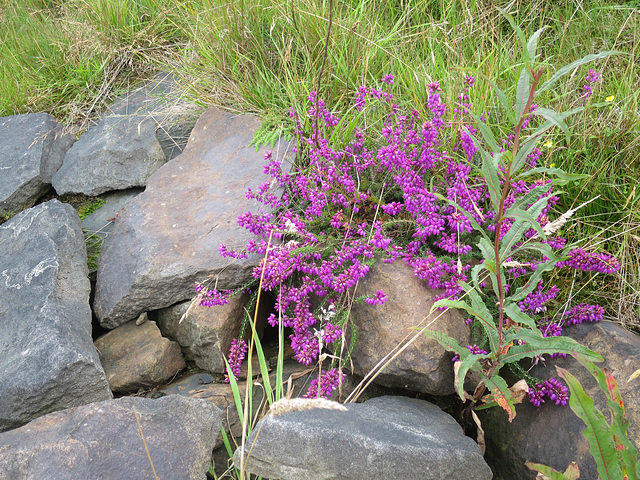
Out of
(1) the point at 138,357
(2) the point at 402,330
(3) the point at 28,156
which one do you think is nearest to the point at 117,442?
(1) the point at 138,357

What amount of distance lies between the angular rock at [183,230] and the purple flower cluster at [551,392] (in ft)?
4.84

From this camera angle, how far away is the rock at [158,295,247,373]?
9.25 ft

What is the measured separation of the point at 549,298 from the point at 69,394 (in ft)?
7.28

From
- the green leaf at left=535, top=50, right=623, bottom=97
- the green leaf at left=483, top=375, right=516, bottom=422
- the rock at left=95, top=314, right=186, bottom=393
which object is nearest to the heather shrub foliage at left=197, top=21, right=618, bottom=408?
the green leaf at left=483, top=375, right=516, bottom=422

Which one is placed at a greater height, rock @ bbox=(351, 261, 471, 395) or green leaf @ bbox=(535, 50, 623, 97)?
green leaf @ bbox=(535, 50, 623, 97)

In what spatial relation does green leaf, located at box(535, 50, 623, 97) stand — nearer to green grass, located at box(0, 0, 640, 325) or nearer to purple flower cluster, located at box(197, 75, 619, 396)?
purple flower cluster, located at box(197, 75, 619, 396)

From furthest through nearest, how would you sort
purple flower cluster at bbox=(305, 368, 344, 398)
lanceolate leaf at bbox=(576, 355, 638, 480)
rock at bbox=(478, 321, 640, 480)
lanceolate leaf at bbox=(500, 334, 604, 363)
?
purple flower cluster at bbox=(305, 368, 344, 398)
rock at bbox=(478, 321, 640, 480)
lanceolate leaf at bbox=(500, 334, 604, 363)
lanceolate leaf at bbox=(576, 355, 638, 480)

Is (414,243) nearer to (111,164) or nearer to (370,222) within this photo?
(370,222)

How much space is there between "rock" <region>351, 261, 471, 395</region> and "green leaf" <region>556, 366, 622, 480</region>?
0.77 m

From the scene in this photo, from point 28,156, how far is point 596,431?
3.82 m

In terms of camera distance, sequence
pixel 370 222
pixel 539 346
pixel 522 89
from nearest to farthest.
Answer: pixel 522 89 → pixel 539 346 → pixel 370 222

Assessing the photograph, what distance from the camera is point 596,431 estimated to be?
160 centimetres

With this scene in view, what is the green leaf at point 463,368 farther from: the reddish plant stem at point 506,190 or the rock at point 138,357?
the rock at point 138,357

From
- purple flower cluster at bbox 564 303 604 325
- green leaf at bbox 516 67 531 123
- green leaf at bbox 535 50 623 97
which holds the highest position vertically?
green leaf at bbox 535 50 623 97
